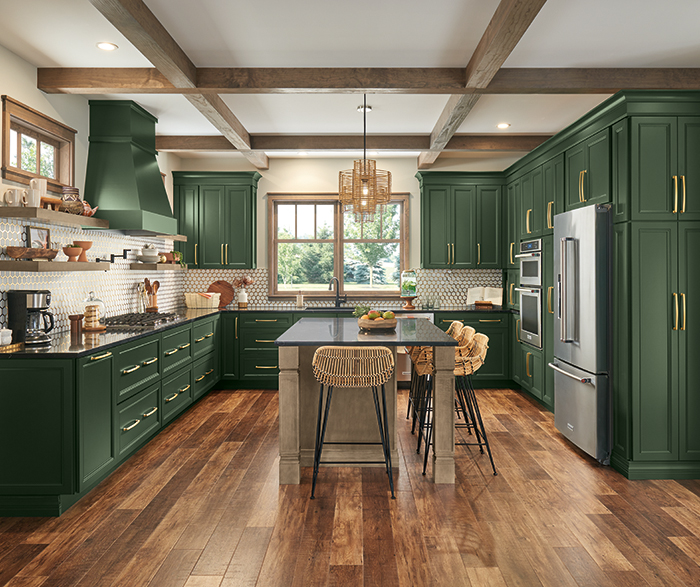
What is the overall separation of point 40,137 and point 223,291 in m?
3.25

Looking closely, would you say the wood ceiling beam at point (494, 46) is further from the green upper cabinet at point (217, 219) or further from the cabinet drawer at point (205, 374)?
the cabinet drawer at point (205, 374)

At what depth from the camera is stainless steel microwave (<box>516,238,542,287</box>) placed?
5223 mm

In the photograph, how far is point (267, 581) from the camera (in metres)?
2.28

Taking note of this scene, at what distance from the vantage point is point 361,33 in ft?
10.5

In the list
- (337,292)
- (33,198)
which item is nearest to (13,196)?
(33,198)

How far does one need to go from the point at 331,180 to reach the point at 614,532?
533 centimetres

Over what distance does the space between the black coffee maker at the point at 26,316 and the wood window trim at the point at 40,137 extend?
81cm

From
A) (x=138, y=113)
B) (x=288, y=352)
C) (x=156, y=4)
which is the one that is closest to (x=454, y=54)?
(x=156, y=4)

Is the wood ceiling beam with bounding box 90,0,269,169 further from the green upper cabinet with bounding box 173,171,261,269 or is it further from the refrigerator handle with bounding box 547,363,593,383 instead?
the refrigerator handle with bounding box 547,363,593,383

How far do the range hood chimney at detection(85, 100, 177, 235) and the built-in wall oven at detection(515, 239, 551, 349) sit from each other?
12.3 ft

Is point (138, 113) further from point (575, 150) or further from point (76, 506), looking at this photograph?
point (575, 150)

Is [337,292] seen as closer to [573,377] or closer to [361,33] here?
[573,377]

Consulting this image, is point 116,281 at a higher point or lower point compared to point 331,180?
lower

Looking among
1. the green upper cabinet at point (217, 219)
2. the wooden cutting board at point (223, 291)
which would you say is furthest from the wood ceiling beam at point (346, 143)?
the wooden cutting board at point (223, 291)
